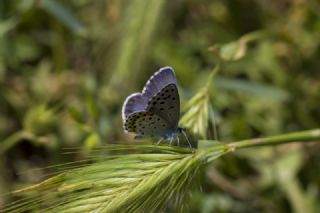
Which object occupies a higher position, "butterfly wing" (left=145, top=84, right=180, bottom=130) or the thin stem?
"butterfly wing" (left=145, top=84, right=180, bottom=130)

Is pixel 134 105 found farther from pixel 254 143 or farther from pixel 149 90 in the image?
pixel 254 143

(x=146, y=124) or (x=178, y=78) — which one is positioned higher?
(x=178, y=78)

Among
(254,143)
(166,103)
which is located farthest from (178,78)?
(166,103)

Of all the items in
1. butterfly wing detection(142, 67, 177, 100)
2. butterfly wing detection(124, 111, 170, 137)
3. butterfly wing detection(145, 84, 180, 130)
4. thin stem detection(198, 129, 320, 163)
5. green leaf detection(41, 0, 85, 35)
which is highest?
green leaf detection(41, 0, 85, 35)

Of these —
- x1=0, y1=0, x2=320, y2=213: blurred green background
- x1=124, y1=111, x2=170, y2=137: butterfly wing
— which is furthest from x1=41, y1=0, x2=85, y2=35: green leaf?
x1=124, y1=111, x2=170, y2=137: butterfly wing

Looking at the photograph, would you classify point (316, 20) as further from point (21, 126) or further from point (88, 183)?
point (88, 183)

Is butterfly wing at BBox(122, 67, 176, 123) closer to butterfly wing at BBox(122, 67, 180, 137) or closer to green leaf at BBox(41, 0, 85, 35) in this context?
butterfly wing at BBox(122, 67, 180, 137)

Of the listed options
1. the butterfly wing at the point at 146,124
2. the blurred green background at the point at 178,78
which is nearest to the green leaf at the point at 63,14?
the blurred green background at the point at 178,78
